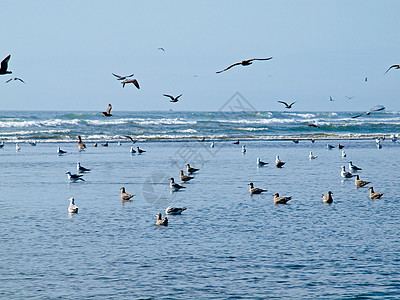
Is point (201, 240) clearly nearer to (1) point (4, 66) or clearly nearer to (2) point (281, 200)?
(1) point (4, 66)

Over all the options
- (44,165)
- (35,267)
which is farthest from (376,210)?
(44,165)

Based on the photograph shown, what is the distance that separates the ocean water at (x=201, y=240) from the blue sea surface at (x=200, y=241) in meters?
0.03

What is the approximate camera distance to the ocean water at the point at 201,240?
9.98 meters

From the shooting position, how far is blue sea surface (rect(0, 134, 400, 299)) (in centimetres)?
998

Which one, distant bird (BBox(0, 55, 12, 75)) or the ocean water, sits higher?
distant bird (BBox(0, 55, 12, 75))

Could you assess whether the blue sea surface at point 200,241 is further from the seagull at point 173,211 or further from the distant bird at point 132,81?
the distant bird at point 132,81

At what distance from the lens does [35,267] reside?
11.1 metres

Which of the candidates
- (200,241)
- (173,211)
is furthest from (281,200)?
(200,241)

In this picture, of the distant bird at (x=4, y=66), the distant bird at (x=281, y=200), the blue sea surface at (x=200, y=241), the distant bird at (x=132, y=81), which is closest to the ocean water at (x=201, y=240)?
the blue sea surface at (x=200, y=241)

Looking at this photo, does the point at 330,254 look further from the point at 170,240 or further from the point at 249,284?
the point at 170,240

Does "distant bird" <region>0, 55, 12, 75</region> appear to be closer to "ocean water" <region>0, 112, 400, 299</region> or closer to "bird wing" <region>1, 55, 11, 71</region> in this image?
"bird wing" <region>1, 55, 11, 71</region>

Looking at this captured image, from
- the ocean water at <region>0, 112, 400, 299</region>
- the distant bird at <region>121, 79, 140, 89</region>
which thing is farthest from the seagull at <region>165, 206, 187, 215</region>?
the distant bird at <region>121, 79, 140, 89</region>

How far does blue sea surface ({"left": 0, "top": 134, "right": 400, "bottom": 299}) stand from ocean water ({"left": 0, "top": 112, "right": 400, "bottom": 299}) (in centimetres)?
3

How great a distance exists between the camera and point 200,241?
42.9ft
